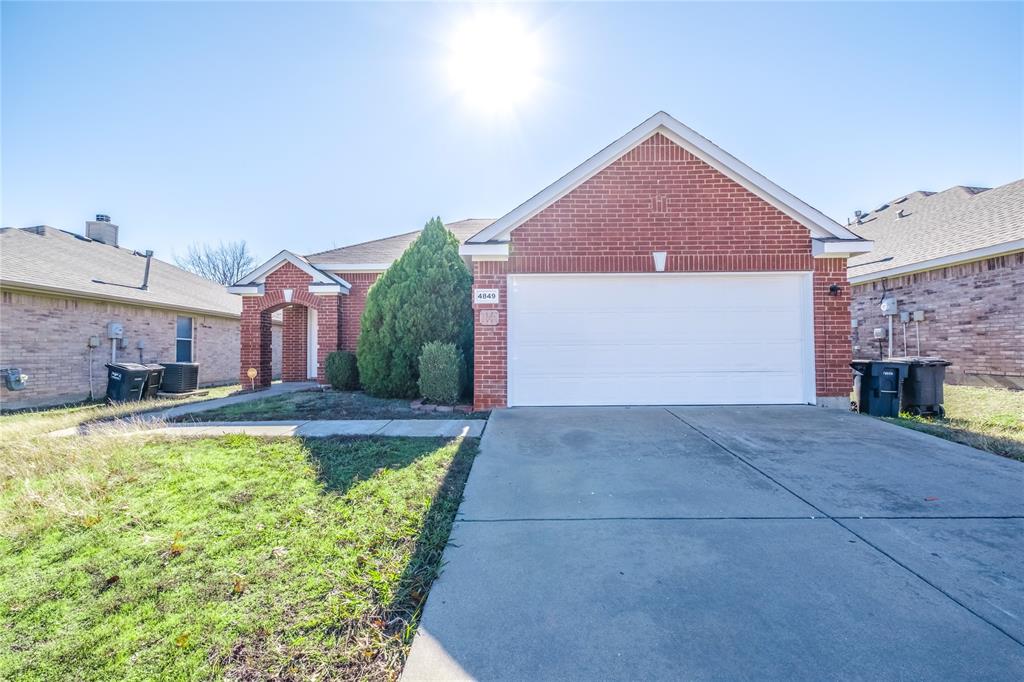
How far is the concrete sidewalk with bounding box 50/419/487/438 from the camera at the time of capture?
19.0 ft

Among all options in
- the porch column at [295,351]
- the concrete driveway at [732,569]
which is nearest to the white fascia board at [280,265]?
the porch column at [295,351]

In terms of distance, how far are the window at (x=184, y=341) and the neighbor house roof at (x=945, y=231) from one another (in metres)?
21.8

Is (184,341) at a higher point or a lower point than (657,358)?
higher

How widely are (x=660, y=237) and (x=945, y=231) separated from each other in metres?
10.9

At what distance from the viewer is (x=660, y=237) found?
7.58m

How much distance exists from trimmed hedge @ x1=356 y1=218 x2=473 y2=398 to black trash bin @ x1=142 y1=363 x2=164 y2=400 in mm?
6575

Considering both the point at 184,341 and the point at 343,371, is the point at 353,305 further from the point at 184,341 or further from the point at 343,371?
the point at 184,341

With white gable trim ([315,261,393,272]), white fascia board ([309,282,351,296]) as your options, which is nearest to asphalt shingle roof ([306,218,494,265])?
white gable trim ([315,261,393,272])

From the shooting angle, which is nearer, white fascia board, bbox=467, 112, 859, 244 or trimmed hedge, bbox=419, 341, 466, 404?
white fascia board, bbox=467, 112, 859, 244

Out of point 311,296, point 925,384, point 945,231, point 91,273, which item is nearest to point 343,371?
point 311,296

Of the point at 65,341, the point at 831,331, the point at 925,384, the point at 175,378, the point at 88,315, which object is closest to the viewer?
the point at 925,384

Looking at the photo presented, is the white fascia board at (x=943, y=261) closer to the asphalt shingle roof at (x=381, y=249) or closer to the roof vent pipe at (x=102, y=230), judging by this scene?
A: the asphalt shingle roof at (x=381, y=249)

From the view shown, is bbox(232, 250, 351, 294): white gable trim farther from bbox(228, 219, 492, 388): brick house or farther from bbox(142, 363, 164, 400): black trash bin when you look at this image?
bbox(142, 363, 164, 400): black trash bin

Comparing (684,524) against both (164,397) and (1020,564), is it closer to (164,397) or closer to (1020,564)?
(1020,564)
